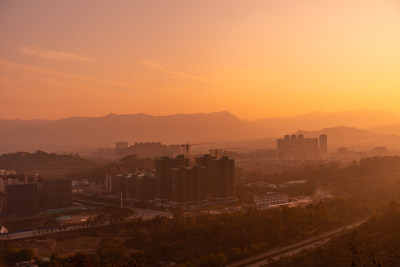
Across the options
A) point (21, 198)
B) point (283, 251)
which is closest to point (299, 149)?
Result: point (21, 198)

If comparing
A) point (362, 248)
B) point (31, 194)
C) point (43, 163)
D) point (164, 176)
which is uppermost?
point (43, 163)

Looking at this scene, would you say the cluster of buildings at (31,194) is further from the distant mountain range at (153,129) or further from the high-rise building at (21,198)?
the distant mountain range at (153,129)

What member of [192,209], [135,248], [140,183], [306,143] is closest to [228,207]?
[192,209]

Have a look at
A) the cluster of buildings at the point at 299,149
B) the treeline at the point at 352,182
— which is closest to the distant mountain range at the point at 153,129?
the cluster of buildings at the point at 299,149

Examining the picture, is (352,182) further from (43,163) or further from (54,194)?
(43,163)

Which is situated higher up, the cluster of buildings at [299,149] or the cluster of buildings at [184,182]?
the cluster of buildings at [299,149]

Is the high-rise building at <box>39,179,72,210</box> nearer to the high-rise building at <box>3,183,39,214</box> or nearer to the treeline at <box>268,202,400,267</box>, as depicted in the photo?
the high-rise building at <box>3,183,39,214</box>

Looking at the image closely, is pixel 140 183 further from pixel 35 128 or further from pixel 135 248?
pixel 35 128
